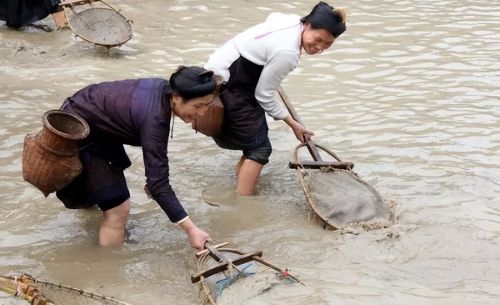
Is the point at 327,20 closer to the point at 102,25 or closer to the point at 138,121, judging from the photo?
the point at 138,121

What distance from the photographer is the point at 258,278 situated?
11.0 ft

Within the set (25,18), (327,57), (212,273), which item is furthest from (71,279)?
(25,18)

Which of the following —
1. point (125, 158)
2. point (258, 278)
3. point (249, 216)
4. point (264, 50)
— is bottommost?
point (249, 216)

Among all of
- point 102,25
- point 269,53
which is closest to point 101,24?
point 102,25

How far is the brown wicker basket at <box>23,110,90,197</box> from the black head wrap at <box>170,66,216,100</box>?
0.58 m

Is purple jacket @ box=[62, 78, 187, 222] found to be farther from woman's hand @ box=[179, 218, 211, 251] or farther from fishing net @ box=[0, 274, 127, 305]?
fishing net @ box=[0, 274, 127, 305]

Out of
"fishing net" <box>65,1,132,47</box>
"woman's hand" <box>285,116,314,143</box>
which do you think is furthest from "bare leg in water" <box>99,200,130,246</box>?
"fishing net" <box>65,1,132,47</box>

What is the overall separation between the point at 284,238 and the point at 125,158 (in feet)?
3.90

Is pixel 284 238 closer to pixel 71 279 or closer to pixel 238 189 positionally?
pixel 238 189

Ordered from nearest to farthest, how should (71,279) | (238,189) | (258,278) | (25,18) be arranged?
(258,278)
(71,279)
(238,189)
(25,18)

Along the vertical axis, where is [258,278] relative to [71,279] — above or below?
above

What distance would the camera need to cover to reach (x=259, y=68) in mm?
4418

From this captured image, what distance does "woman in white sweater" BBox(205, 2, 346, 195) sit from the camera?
4.18 m

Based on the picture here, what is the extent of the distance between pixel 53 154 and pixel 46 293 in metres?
Answer: 0.74
